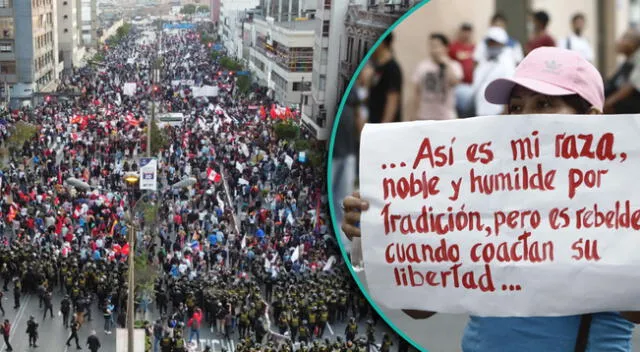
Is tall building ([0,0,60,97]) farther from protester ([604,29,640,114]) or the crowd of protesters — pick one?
protester ([604,29,640,114])

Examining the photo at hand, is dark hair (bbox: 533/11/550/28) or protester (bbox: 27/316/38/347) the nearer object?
dark hair (bbox: 533/11/550/28)

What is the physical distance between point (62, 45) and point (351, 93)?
203 ft

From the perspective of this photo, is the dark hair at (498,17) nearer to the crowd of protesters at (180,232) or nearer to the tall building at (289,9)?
the crowd of protesters at (180,232)

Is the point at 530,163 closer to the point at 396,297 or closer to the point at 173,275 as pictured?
the point at 396,297

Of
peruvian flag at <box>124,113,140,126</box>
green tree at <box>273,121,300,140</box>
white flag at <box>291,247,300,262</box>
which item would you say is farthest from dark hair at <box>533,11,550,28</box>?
peruvian flag at <box>124,113,140,126</box>

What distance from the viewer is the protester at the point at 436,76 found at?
2.04 meters

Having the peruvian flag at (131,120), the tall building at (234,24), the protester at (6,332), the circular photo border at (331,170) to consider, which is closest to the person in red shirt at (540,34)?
the circular photo border at (331,170)

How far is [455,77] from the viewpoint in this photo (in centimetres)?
206

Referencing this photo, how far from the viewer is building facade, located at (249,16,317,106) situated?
3956 cm

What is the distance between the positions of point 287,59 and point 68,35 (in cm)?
2620

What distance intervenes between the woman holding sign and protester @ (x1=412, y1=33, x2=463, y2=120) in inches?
3.7

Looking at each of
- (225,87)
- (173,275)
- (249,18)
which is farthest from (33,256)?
(249,18)

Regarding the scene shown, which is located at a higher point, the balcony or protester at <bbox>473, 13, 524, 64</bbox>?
protester at <bbox>473, 13, 524, 64</bbox>

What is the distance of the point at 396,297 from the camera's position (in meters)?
2.30
